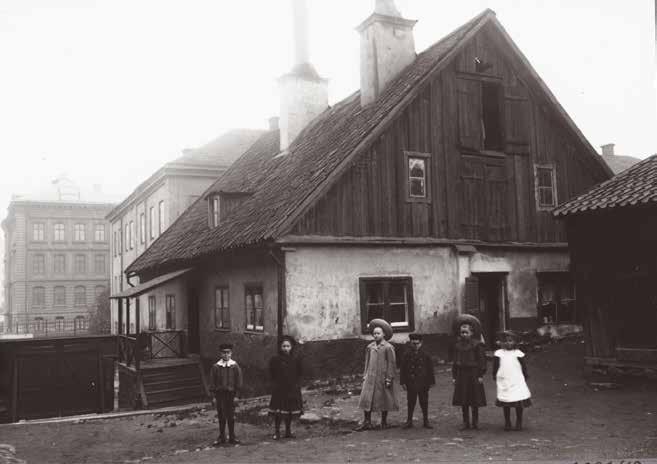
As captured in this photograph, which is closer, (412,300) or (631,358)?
(631,358)

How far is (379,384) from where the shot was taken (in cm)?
1008

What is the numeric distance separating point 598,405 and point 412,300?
556 centimetres

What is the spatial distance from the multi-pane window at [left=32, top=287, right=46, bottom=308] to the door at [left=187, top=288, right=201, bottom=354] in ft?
43.2

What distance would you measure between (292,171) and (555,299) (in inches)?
311

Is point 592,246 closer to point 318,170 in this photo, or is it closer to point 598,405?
point 598,405

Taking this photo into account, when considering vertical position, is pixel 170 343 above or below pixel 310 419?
above

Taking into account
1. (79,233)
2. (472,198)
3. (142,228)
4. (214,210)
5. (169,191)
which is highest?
(79,233)

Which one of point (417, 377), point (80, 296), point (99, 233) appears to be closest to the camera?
point (417, 377)

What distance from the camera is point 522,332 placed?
17250 mm

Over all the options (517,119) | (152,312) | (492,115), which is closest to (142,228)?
(152,312)

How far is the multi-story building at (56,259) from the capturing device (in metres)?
31.2

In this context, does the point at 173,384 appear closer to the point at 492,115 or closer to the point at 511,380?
the point at 492,115

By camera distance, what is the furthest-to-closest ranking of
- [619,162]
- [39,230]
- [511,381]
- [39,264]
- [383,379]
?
[39,264] → [39,230] → [619,162] → [383,379] → [511,381]

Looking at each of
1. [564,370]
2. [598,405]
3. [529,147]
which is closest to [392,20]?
[529,147]
